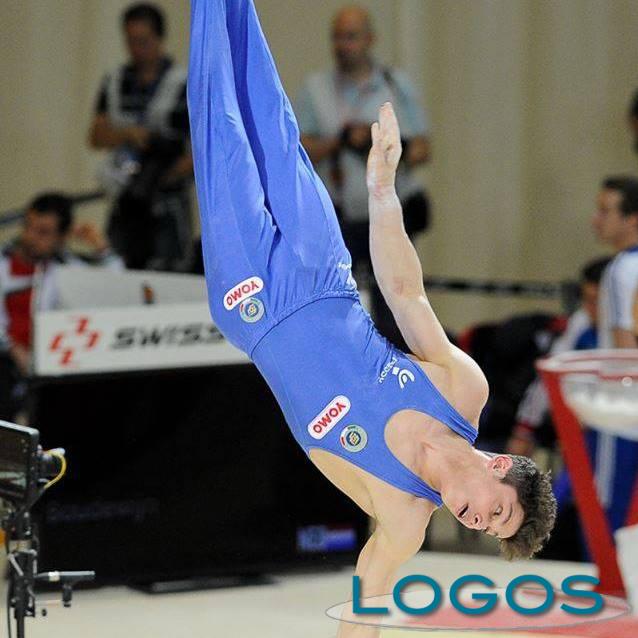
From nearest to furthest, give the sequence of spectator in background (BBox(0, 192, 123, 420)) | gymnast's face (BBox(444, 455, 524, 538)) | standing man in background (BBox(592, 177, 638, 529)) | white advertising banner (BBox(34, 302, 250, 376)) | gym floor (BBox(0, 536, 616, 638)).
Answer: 1. gymnast's face (BBox(444, 455, 524, 538))
2. gym floor (BBox(0, 536, 616, 638))
3. white advertising banner (BBox(34, 302, 250, 376))
4. standing man in background (BBox(592, 177, 638, 529))
5. spectator in background (BBox(0, 192, 123, 420))

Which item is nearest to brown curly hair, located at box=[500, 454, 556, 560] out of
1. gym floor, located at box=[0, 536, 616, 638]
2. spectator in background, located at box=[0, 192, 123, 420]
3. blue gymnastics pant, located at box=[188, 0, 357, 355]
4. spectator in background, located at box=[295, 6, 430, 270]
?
blue gymnastics pant, located at box=[188, 0, 357, 355]

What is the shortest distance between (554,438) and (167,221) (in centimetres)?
200

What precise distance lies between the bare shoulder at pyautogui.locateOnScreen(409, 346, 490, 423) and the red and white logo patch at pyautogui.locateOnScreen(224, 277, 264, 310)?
0.45 metres

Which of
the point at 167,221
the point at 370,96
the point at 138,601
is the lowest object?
the point at 138,601

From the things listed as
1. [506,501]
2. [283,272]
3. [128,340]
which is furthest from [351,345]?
[128,340]

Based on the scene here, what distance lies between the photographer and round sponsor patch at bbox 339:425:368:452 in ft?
12.3

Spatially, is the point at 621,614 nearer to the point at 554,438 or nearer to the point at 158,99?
the point at 554,438

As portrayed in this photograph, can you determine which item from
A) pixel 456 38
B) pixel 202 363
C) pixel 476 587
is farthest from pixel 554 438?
pixel 456 38

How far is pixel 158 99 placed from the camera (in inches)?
258

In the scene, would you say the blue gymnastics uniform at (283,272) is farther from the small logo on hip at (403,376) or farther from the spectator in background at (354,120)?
the spectator in background at (354,120)

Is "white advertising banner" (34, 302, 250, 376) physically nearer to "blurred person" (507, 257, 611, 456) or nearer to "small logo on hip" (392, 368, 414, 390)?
"blurred person" (507, 257, 611, 456)

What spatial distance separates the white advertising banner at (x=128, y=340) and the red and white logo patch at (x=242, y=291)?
1667 mm

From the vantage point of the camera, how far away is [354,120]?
6.43m

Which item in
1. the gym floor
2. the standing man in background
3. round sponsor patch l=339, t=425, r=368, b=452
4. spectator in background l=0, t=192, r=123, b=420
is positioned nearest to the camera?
round sponsor patch l=339, t=425, r=368, b=452
